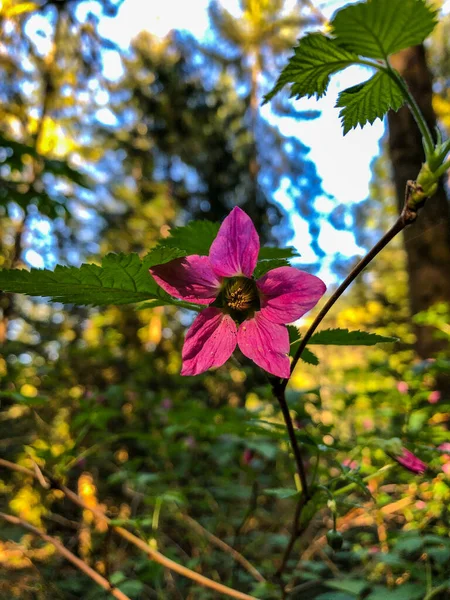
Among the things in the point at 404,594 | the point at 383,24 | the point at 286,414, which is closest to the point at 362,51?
the point at 383,24

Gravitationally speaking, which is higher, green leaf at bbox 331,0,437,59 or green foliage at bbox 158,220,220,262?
green leaf at bbox 331,0,437,59

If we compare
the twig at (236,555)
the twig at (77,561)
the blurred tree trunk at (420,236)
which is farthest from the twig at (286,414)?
the blurred tree trunk at (420,236)

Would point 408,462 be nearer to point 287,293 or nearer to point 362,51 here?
point 287,293

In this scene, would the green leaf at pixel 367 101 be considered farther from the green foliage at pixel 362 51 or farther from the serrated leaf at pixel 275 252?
the serrated leaf at pixel 275 252

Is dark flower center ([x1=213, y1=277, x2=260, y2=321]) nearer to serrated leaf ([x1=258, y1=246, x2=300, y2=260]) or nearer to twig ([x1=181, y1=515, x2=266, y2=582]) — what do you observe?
serrated leaf ([x1=258, y1=246, x2=300, y2=260])

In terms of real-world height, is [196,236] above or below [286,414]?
above

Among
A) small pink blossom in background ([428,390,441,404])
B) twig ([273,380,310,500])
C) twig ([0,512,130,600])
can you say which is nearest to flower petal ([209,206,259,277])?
twig ([273,380,310,500])
